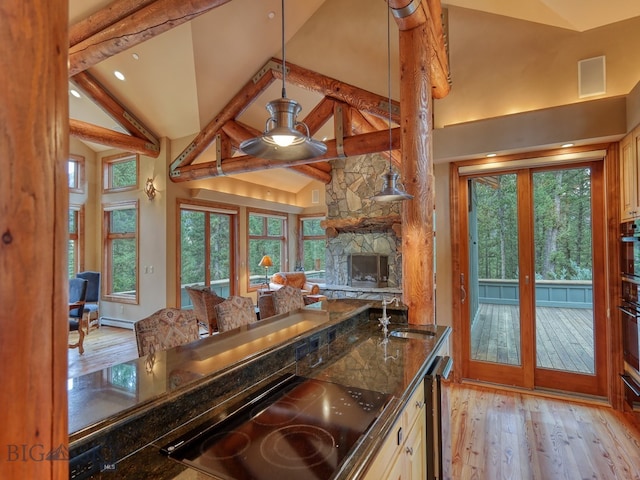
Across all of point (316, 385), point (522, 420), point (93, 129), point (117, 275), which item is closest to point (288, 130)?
point (316, 385)

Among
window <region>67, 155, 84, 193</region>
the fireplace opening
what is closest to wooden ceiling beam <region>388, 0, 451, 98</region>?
the fireplace opening

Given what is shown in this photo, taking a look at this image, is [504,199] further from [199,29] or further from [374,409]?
[199,29]

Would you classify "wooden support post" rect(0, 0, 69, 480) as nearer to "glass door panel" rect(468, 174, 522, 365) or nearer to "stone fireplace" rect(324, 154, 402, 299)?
"glass door panel" rect(468, 174, 522, 365)

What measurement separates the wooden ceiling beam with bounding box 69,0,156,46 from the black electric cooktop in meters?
3.73

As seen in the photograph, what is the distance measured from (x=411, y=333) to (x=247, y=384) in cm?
143

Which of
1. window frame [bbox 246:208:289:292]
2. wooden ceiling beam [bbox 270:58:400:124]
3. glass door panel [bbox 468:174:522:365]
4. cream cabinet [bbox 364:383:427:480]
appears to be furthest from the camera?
window frame [bbox 246:208:289:292]

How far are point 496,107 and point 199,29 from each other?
11.6 feet

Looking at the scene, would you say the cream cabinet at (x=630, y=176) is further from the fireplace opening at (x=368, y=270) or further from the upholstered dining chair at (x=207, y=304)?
the upholstered dining chair at (x=207, y=304)

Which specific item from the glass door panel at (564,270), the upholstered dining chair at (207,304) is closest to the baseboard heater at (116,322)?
the upholstered dining chair at (207,304)

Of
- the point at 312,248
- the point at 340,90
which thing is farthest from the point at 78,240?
the point at 340,90

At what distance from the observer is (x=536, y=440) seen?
272 cm

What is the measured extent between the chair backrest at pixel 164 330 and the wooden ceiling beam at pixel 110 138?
14.1 ft

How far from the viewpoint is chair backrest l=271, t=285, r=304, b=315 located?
132 inches

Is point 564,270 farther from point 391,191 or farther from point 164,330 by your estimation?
point 164,330
